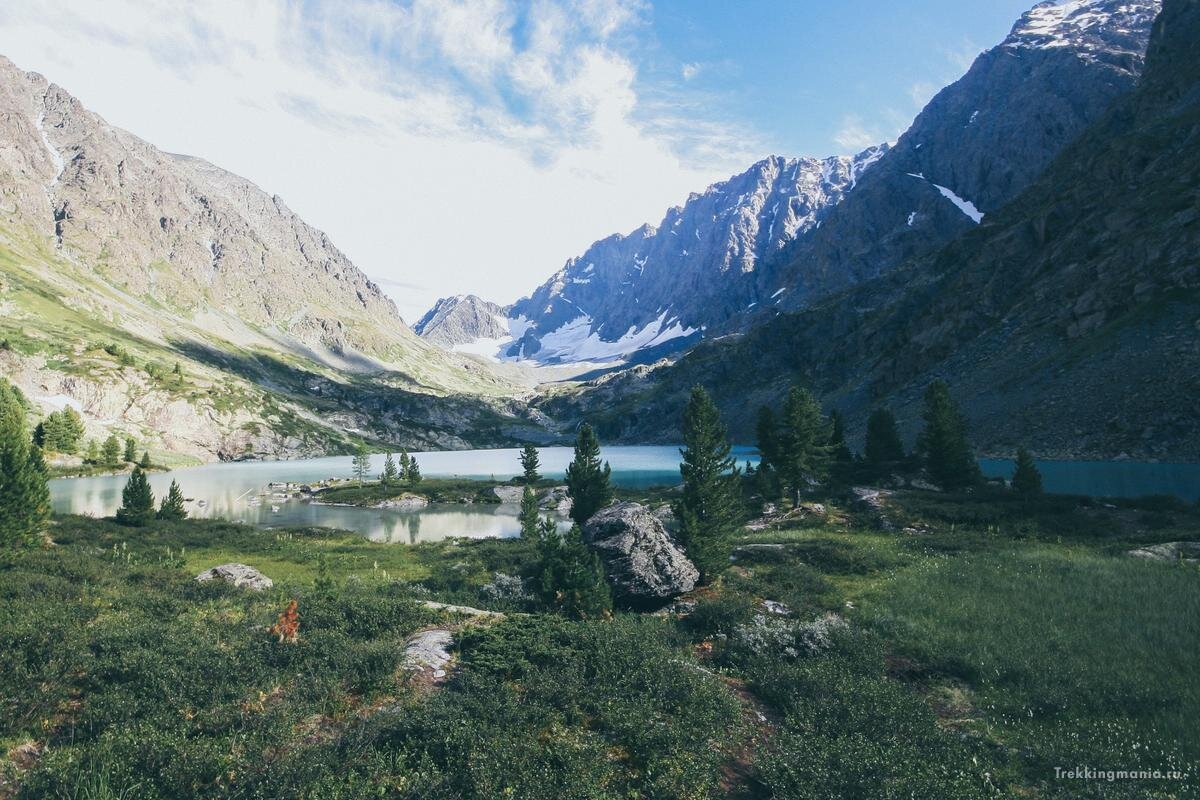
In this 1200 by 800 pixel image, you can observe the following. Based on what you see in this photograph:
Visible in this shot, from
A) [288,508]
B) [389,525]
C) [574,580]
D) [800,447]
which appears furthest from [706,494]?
[288,508]

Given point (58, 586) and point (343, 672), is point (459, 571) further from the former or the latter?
point (343, 672)

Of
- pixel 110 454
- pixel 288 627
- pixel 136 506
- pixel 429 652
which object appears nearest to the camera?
pixel 429 652

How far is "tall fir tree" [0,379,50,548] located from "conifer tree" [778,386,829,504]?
56207 millimetres

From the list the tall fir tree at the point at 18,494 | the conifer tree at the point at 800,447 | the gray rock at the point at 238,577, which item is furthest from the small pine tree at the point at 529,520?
the tall fir tree at the point at 18,494

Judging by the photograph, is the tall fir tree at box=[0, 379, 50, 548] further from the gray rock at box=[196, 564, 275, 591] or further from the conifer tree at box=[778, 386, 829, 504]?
the conifer tree at box=[778, 386, 829, 504]

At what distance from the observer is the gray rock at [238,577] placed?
28516mm

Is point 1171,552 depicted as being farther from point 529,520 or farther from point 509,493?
point 509,493

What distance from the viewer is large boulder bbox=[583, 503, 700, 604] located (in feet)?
81.6

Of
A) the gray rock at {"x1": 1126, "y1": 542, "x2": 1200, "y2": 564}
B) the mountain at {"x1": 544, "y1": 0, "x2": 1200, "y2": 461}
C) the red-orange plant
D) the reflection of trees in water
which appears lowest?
the reflection of trees in water

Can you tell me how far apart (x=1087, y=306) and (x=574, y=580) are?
14335 centimetres

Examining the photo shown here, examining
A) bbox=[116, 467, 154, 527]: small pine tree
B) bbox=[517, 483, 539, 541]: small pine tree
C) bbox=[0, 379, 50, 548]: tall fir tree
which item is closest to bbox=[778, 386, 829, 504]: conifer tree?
bbox=[517, 483, 539, 541]: small pine tree

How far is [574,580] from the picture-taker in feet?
75.0

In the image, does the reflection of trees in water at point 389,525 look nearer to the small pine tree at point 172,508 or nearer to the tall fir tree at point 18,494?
the small pine tree at point 172,508

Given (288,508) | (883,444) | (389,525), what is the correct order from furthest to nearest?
(288,508), (389,525), (883,444)
